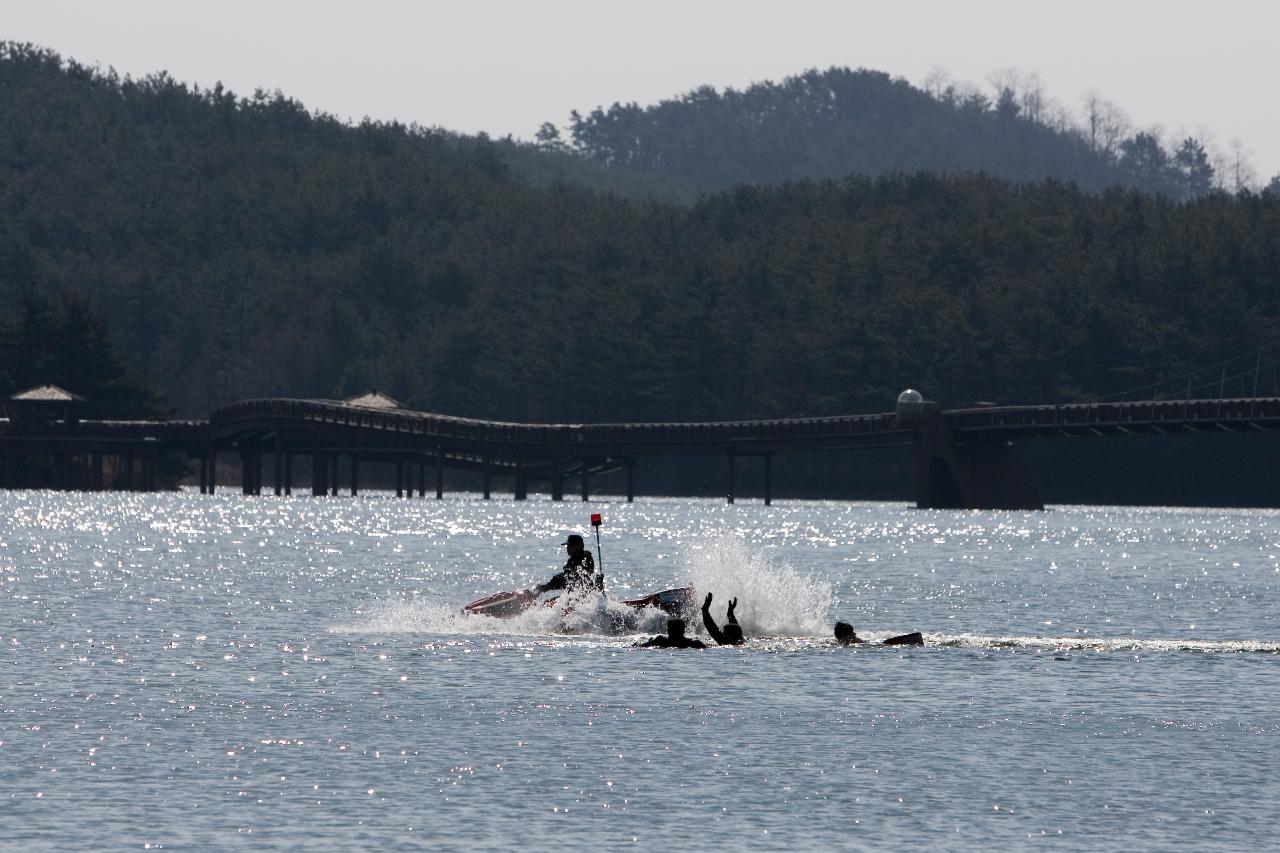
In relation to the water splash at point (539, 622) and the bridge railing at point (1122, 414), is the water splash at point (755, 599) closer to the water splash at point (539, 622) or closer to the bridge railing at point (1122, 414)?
the water splash at point (539, 622)

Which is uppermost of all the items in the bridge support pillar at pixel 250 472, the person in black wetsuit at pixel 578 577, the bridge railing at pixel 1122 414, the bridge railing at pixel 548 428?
the bridge railing at pixel 1122 414

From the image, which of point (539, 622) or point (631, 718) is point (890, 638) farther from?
point (631, 718)

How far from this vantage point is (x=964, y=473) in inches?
6038

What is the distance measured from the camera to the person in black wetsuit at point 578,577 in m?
52.1

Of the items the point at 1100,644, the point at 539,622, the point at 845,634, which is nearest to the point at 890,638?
the point at 845,634

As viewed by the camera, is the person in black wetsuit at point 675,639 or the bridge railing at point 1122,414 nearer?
the person in black wetsuit at point 675,639

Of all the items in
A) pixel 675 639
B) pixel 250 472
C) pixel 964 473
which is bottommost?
pixel 250 472

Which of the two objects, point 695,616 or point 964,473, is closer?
point 695,616

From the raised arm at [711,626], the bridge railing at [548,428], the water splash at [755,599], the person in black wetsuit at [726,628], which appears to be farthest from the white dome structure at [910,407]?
the raised arm at [711,626]

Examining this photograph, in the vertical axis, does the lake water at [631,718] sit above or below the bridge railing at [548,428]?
below

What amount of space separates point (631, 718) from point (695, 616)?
13.7 m

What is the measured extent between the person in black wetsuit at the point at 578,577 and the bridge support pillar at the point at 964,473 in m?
100

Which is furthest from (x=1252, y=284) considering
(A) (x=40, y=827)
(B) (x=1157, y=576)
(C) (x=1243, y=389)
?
(A) (x=40, y=827)

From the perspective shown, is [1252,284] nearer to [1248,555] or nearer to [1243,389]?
[1243,389]
